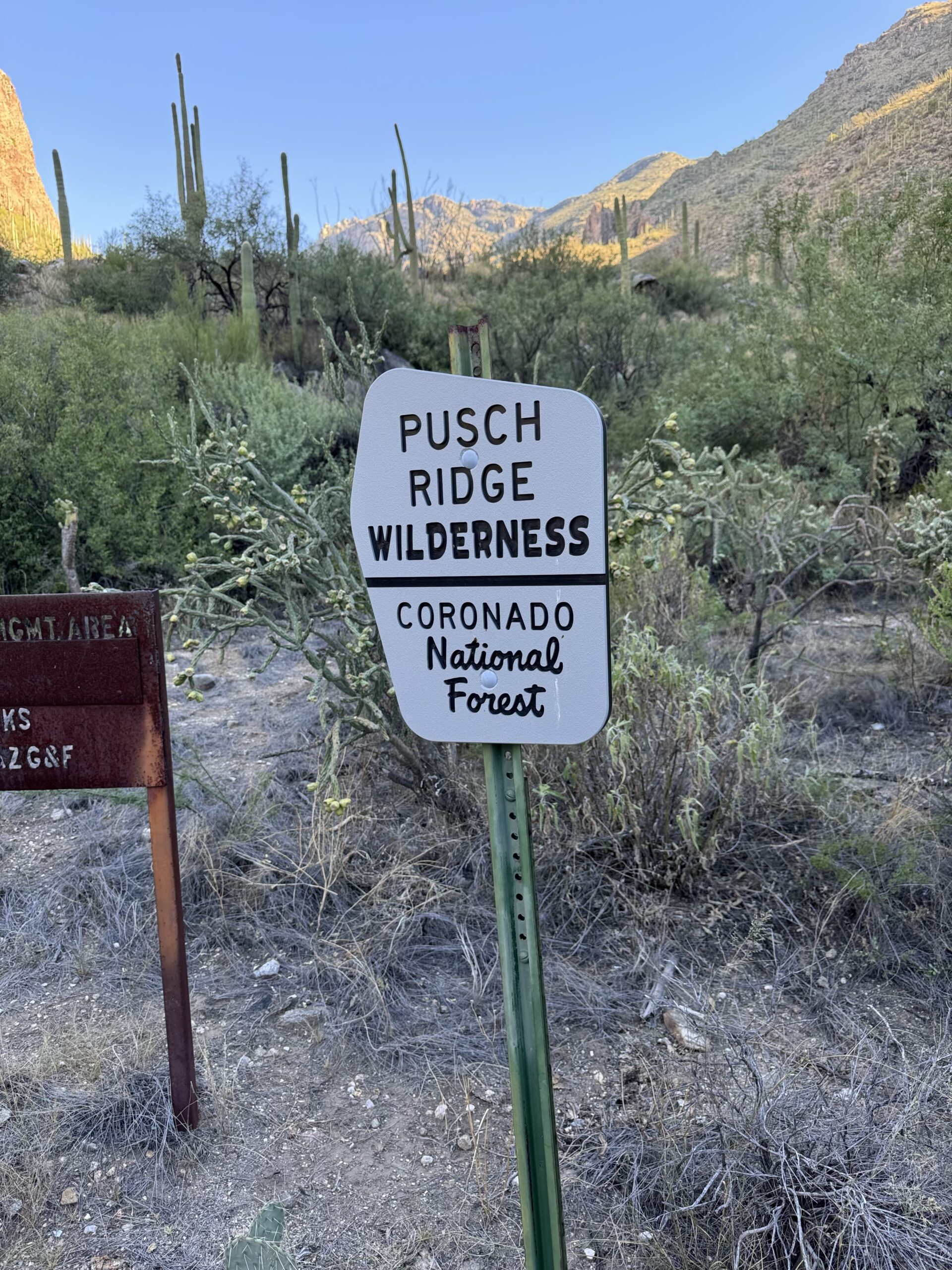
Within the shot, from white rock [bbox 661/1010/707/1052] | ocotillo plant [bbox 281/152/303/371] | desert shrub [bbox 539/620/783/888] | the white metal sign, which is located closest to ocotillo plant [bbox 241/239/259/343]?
ocotillo plant [bbox 281/152/303/371]

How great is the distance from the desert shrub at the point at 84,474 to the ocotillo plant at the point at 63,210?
16708 mm

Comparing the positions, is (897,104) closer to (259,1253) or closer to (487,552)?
(487,552)

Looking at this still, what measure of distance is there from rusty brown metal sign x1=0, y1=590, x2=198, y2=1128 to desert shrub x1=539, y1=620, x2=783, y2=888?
1293 millimetres

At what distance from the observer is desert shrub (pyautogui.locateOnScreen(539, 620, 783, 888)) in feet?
10.5

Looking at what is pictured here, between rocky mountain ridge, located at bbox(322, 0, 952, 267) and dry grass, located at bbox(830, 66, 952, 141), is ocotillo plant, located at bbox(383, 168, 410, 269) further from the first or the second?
dry grass, located at bbox(830, 66, 952, 141)

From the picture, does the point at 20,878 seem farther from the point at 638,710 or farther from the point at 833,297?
the point at 833,297

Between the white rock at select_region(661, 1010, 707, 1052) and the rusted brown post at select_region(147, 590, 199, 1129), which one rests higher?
the rusted brown post at select_region(147, 590, 199, 1129)

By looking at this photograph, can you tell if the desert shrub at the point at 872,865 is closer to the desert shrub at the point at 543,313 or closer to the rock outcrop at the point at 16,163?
the desert shrub at the point at 543,313

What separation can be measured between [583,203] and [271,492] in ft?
286

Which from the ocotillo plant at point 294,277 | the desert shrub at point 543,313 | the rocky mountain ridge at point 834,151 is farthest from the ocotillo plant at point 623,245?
the ocotillo plant at point 294,277

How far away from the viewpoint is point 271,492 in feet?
14.2

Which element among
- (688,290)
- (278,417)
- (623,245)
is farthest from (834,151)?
(278,417)

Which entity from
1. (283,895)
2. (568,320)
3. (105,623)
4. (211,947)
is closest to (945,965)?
(283,895)

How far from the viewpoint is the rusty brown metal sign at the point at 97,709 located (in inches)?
88.6
